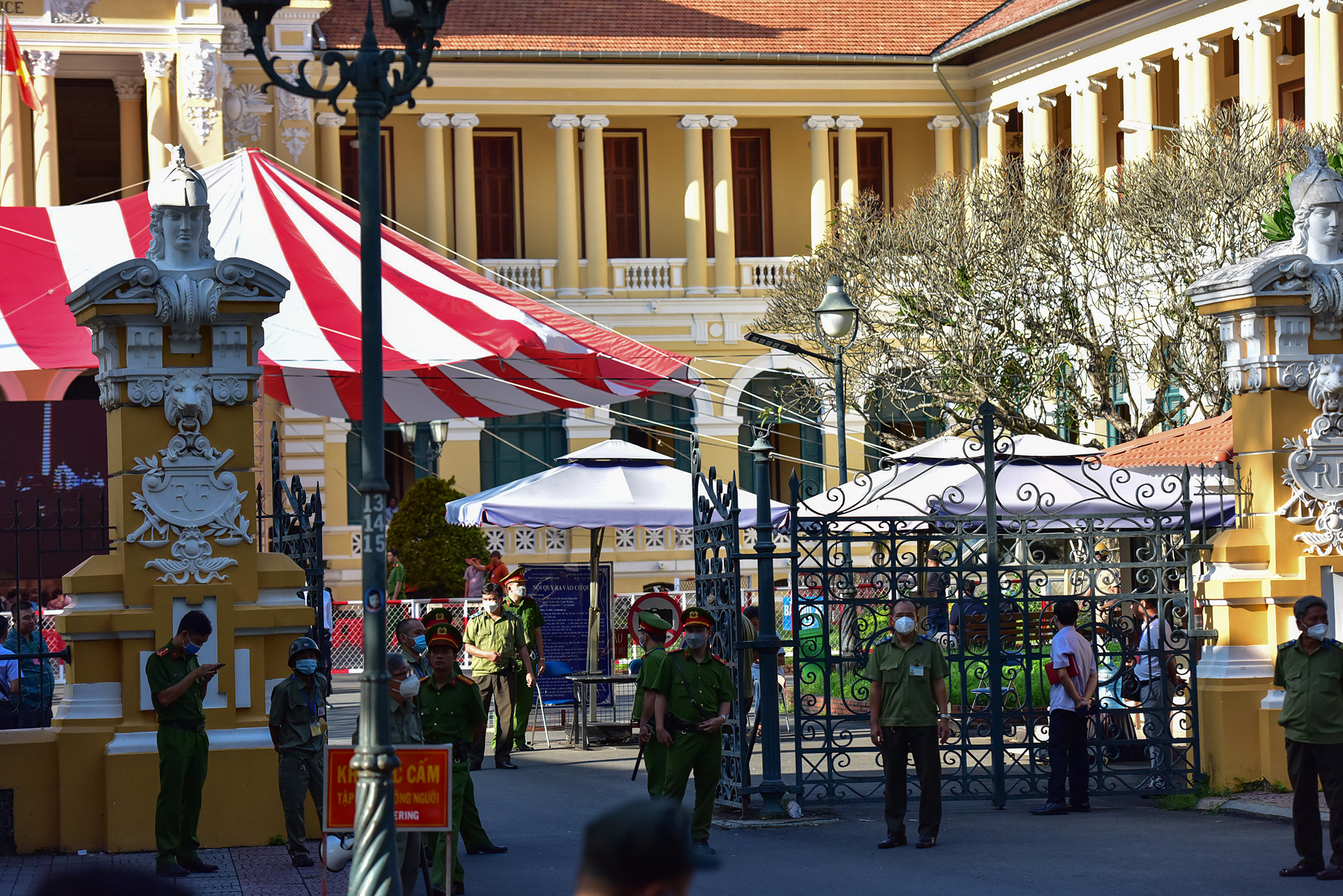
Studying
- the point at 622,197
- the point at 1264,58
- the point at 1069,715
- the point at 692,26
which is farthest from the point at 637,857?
the point at 622,197

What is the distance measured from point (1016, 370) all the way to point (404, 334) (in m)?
15.0

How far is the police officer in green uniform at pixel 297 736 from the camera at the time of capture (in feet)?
33.8

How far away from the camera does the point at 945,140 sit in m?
39.8

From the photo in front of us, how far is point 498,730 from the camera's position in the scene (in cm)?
1589

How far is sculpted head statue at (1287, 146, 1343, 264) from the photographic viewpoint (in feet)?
41.6

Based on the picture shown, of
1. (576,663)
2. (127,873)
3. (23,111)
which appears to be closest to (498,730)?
(576,663)

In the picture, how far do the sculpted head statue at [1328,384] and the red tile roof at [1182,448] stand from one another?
161 cm

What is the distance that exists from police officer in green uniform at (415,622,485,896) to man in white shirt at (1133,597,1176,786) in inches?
203

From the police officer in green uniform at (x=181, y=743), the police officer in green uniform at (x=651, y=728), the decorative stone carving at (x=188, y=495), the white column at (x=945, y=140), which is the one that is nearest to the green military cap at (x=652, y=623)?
the police officer in green uniform at (x=651, y=728)

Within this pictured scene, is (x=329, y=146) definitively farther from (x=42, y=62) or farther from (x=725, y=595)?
(x=725, y=595)

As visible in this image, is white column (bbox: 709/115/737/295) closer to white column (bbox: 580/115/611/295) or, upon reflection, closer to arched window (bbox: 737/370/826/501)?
arched window (bbox: 737/370/826/501)

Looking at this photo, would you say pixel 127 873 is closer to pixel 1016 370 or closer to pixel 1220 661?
pixel 1220 661

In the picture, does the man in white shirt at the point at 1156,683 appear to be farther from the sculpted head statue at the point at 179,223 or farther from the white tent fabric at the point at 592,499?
the sculpted head statue at the point at 179,223

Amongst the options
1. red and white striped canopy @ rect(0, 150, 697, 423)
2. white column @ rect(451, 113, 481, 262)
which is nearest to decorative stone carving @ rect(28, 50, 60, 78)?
white column @ rect(451, 113, 481, 262)
